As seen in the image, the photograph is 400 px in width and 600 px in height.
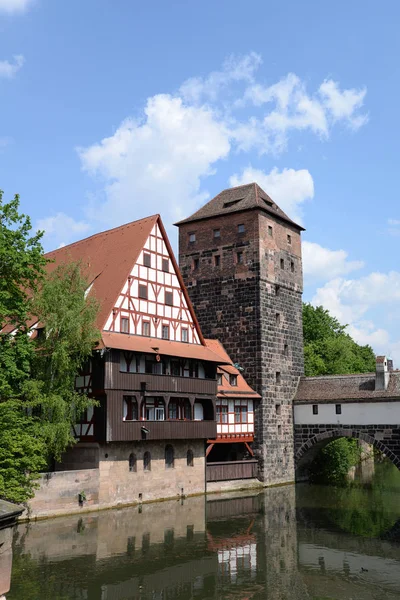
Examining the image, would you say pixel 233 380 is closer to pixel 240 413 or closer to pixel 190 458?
pixel 240 413

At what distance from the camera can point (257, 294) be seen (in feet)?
147

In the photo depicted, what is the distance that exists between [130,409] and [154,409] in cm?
198

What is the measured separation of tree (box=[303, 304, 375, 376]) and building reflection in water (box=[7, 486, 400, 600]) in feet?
94.3

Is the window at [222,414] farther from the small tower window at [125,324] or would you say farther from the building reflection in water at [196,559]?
the building reflection in water at [196,559]

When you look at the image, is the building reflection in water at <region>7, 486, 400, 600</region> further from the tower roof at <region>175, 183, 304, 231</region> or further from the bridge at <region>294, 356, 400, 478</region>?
the tower roof at <region>175, 183, 304, 231</region>

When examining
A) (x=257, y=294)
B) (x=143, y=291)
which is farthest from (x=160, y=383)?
(x=257, y=294)

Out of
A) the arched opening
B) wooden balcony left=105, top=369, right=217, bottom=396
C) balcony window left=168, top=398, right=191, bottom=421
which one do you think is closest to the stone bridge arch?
wooden balcony left=105, top=369, right=217, bottom=396

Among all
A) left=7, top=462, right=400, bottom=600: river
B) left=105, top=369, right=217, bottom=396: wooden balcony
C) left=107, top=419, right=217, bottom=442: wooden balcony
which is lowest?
left=7, top=462, right=400, bottom=600: river

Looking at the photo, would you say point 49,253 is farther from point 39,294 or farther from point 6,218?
point 6,218

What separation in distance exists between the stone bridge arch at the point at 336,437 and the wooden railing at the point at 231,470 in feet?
15.6

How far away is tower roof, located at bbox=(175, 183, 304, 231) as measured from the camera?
153ft

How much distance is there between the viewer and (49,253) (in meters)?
43.9

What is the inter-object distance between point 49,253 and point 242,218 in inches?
525

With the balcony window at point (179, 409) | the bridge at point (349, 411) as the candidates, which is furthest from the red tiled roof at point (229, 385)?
the bridge at point (349, 411)
